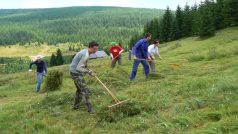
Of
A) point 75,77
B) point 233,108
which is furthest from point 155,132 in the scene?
point 75,77

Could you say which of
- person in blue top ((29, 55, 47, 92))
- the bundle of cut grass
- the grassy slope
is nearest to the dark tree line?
person in blue top ((29, 55, 47, 92))

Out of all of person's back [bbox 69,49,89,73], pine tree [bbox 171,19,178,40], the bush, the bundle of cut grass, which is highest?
person's back [bbox 69,49,89,73]

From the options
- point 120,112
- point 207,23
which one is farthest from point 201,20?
point 120,112

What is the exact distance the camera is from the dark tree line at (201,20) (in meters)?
55.2

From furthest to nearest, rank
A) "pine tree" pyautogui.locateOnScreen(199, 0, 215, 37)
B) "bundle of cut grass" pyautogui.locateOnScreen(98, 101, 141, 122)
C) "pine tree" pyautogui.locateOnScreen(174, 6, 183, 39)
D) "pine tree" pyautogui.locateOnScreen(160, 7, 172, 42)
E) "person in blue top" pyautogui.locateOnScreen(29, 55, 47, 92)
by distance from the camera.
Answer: "pine tree" pyautogui.locateOnScreen(160, 7, 172, 42) < "pine tree" pyautogui.locateOnScreen(174, 6, 183, 39) < "pine tree" pyautogui.locateOnScreen(199, 0, 215, 37) < "person in blue top" pyautogui.locateOnScreen(29, 55, 47, 92) < "bundle of cut grass" pyautogui.locateOnScreen(98, 101, 141, 122)

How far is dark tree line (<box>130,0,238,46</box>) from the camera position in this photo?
55.2 m

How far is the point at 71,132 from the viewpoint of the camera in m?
10.7

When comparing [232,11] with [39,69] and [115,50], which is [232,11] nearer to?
[115,50]

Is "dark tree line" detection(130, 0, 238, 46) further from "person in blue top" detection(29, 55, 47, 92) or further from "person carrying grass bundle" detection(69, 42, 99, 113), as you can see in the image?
"person carrying grass bundle" detection(69, 42, 99, 113)

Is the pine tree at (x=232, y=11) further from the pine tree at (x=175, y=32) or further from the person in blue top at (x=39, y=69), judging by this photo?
the person in blue top at (x=39, y=69)

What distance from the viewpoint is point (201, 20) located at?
5681cm

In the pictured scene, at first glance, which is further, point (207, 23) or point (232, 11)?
point (207, 23)

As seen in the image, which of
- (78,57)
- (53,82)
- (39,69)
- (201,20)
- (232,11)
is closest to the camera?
(78,57)

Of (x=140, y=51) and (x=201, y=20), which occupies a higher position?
(x=140, y=51)
